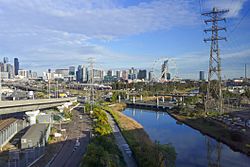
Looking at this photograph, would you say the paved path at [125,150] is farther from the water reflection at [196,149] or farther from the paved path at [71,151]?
the water reflection at [196,149]

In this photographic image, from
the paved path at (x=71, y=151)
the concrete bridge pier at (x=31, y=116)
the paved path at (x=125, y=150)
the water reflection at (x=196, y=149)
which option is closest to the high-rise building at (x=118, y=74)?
the water reflection at (x=196, y=149)

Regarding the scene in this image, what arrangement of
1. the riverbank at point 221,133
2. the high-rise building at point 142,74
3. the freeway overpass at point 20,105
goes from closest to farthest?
the freeway overpass at point 20,105, the riverbank at point 221,133, the high-rise building at point 142,74

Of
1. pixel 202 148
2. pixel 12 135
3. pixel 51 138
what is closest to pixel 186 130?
pixel 202 148

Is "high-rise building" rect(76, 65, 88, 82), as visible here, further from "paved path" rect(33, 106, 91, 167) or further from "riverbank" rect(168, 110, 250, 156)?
"paved path" rect(33, 106, 91, 167)

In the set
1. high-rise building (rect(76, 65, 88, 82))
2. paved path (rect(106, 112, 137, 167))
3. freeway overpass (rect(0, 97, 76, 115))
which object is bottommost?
paved path (rect(106, 112, 137, 167))

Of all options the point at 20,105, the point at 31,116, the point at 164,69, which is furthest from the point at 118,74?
the point at 20,105

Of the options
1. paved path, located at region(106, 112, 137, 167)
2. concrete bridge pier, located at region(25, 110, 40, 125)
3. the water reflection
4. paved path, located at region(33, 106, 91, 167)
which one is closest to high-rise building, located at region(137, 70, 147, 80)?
the water reflection

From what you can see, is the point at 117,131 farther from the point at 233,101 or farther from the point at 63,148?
the point at 233,101

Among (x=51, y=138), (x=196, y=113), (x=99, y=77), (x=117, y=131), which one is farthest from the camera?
(x=99, y=77)
